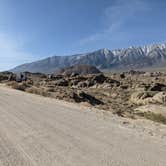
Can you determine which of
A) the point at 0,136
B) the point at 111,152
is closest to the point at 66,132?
the point at 0,136

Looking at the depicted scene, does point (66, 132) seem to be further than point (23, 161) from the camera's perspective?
Yes

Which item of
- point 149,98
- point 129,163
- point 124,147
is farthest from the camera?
point 149,98

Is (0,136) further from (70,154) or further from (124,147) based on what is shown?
(124,147)

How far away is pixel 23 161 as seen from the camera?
5.75 m

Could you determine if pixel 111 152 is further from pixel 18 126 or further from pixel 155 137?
pixel 18 126

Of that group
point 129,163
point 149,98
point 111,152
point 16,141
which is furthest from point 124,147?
point 149,98

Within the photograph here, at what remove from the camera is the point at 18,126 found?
940 cm

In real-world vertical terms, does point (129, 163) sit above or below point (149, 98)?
above

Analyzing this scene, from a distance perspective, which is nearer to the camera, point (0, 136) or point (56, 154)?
point (56, 154)

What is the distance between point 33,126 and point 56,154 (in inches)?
136

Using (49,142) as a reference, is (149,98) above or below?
below

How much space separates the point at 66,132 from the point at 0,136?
A: 1965 mm

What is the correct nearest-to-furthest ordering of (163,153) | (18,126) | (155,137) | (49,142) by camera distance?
1. (163,153)
2. (49,142)
3. (155,137)
4. (18,126)

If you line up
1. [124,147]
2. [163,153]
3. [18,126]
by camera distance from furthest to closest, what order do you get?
[18,126] < [124,147] < [163,153]
